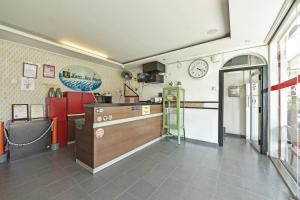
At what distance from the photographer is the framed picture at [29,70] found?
3.07 m

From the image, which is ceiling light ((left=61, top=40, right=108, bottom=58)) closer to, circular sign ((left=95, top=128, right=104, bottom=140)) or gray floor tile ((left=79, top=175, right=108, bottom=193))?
circular sign ((left=95, top=128, right=104, bottom=140))

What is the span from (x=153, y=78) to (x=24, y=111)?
3.52 meters

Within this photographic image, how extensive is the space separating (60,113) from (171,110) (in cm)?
312

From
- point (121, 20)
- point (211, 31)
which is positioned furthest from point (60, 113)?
point (211, 31)

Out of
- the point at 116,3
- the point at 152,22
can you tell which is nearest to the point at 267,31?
the point at 152,22

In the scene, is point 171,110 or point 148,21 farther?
point 171,110

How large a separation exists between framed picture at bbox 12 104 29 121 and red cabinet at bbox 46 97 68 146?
1.39 feet

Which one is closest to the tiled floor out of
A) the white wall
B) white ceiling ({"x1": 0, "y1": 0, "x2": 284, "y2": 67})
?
the white wall

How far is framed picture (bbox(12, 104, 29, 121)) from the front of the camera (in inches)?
115

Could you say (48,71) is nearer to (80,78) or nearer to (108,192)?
(80,78)

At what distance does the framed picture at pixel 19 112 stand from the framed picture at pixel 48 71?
35.4 inches

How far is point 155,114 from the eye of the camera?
390cm

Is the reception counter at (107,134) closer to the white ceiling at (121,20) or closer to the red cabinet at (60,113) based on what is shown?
the red cabinet at (60,113)

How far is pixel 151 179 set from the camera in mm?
2039
